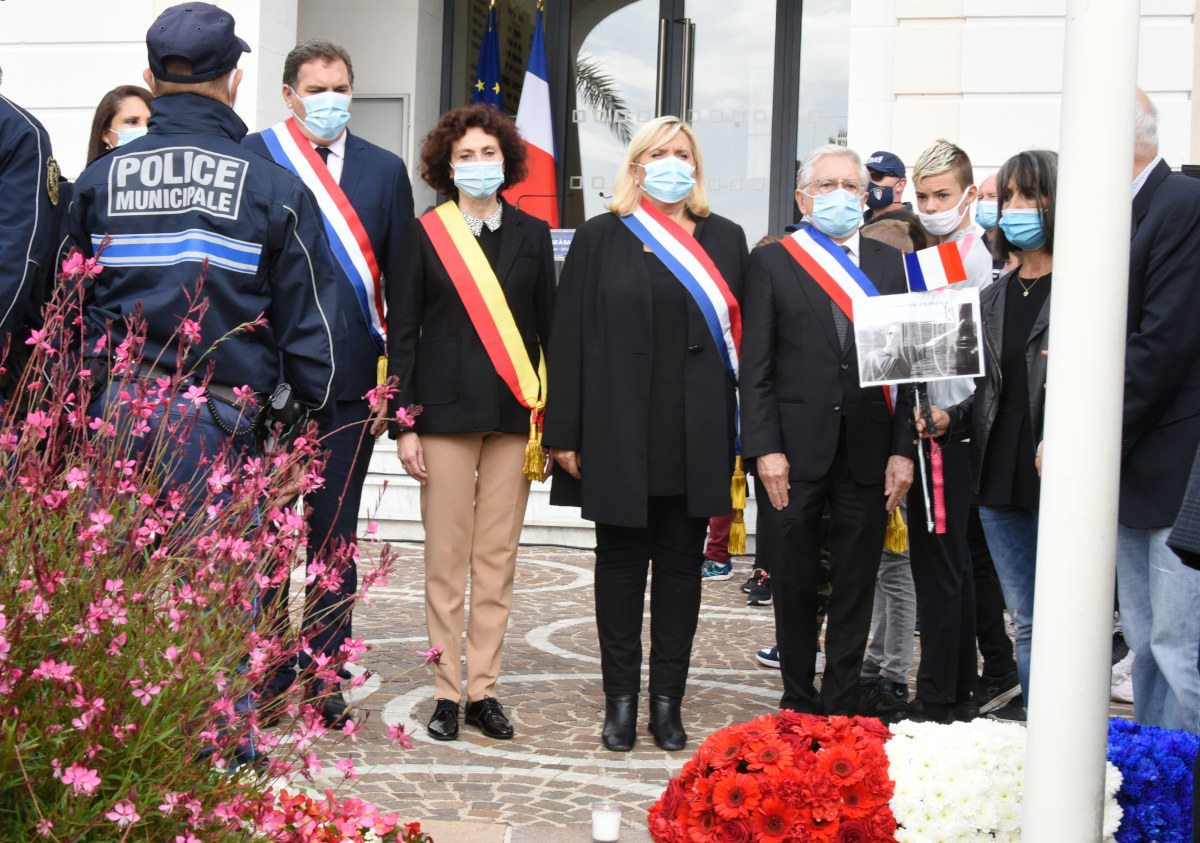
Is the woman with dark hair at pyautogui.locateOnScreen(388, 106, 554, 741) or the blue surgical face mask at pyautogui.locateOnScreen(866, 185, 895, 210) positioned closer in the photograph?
the woman with dark hair at pyautogui.locateOnScreen(388, 106, 554, 741)

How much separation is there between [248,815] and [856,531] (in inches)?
109

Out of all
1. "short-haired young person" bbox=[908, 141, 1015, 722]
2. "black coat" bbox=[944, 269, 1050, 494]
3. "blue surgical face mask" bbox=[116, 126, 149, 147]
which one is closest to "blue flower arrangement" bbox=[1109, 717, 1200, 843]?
"black coat" bbox=[944, 269, 1050, 494]

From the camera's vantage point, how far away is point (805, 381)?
467 centimetres

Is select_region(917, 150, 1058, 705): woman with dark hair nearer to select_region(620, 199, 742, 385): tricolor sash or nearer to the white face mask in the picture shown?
select_region(620, 199, 742, 385): tricolor sash

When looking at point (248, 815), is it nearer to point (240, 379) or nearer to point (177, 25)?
point (240, 379)

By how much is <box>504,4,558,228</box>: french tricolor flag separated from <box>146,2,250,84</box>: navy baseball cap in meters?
8.70

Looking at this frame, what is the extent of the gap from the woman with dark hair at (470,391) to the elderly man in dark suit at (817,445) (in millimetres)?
861

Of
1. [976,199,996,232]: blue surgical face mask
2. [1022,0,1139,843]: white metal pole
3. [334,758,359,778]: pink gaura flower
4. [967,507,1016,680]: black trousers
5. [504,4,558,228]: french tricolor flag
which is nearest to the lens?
[334,758,359,778]: pink gaura flower

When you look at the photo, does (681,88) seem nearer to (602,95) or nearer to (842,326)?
(602,95)

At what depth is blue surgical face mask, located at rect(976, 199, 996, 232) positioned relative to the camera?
6645 millimetres

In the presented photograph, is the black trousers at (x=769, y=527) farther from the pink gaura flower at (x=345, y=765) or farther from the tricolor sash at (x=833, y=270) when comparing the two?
the pink gaura flower at (x=345, y=765)

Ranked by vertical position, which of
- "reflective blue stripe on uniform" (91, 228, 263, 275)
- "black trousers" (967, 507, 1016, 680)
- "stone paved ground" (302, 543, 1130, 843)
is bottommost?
"stone paved ground" (302, 543, 1130, 843)

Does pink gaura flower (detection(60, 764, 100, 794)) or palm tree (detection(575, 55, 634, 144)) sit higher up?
palm tree (detection(575, 55, 634, 144))

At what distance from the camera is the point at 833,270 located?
477 centimetres
